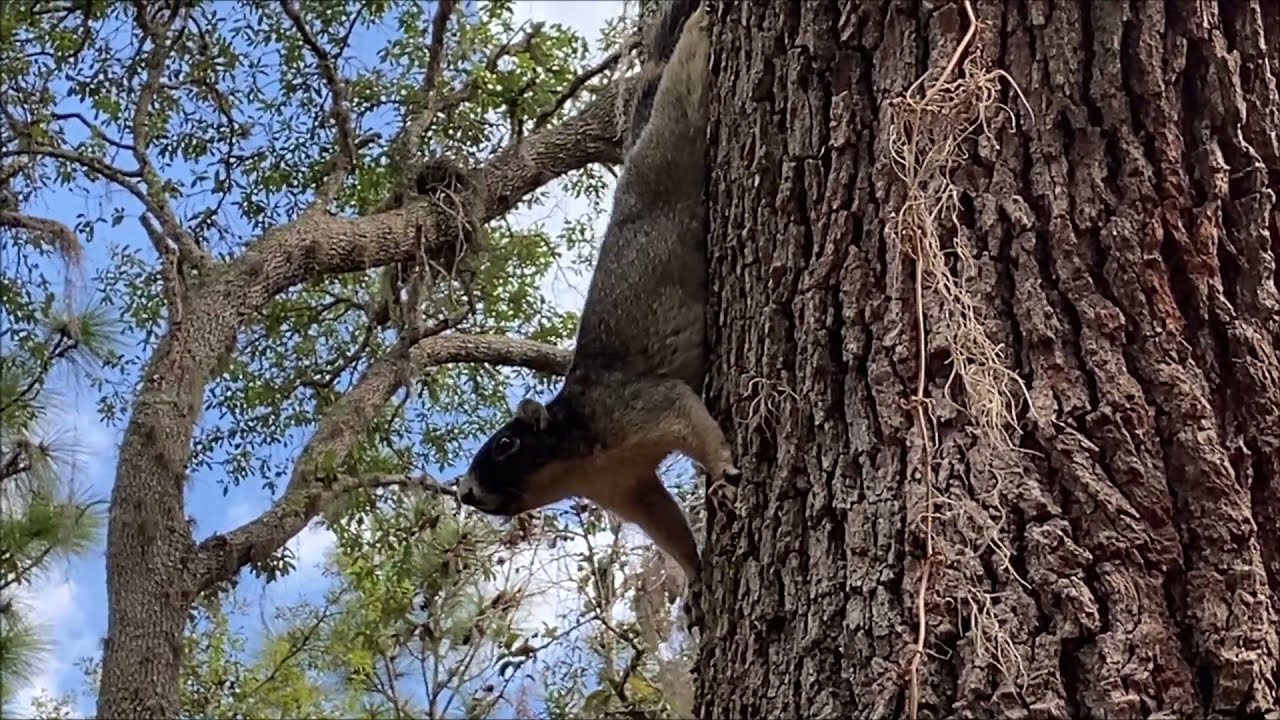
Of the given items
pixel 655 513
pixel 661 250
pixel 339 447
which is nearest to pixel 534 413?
pixel 655 513

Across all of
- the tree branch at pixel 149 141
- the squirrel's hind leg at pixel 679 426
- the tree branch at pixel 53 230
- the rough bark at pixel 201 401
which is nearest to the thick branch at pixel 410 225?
the rough bark at pixel 201 401

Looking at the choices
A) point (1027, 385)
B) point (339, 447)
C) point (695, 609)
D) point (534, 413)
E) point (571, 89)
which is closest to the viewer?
point (1027, 385)

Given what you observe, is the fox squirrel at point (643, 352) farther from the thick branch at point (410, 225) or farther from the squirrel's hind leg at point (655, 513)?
the thick branch at point (410, 225)

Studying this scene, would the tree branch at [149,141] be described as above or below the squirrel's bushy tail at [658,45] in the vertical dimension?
above

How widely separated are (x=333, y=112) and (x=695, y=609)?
4.76 meters

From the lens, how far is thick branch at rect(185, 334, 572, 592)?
5.98 metres

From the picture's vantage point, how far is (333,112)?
643 centimetres

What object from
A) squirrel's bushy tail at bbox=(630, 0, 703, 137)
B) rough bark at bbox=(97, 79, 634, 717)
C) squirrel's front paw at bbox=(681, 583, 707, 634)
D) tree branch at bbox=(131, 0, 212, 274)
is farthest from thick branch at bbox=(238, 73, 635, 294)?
squirrel's front paw at bbox=(681, 583, 707, 634)

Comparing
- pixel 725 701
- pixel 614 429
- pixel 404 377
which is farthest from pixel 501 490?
pixel 404 377

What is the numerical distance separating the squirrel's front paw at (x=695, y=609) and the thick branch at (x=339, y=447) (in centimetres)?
360

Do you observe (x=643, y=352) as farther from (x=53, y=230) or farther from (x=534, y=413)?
(x=53, y=230)

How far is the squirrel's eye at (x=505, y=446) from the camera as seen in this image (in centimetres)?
354

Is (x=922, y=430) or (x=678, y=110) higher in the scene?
(x=678, y=110)

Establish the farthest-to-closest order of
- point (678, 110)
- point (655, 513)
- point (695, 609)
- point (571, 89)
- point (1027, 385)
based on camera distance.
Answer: point (571, 89) → point (655, 513) → point (678, 110) → point (695, 609) → point (1027, 385)
